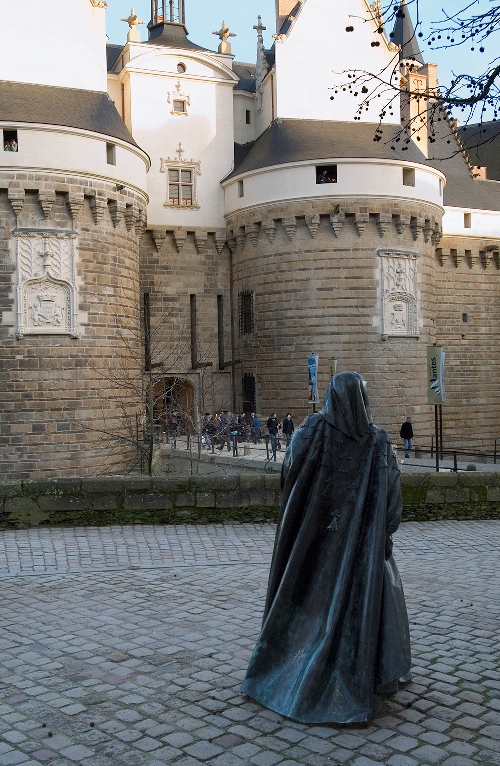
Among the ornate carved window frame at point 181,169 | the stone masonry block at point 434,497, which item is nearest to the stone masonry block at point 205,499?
the stone masonry block at point 434,497

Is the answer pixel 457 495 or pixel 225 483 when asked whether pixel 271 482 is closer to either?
pixel 225 483

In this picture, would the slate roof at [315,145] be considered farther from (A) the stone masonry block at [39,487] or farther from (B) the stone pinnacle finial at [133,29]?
(A) the stone masonry block at [39,487]

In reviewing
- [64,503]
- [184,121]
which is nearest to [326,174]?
[184,121]

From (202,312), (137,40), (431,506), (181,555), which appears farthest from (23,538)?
(137,40)

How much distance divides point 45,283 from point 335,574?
16709 mm

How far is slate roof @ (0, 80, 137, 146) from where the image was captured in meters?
19.8

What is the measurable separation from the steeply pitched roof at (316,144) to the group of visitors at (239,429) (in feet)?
25.0

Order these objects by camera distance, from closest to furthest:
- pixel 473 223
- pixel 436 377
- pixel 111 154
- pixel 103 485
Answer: pixel 103 485 → pixel 436 377 → pixel 111 154 → pixel 473 223

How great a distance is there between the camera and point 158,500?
9.98 m

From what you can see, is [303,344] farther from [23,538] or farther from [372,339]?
[23,538]

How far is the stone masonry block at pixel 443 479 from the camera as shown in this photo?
10656 millimetres

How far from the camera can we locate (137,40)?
84.2 feet

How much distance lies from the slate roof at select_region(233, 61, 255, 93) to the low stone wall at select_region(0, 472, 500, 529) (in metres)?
20.2

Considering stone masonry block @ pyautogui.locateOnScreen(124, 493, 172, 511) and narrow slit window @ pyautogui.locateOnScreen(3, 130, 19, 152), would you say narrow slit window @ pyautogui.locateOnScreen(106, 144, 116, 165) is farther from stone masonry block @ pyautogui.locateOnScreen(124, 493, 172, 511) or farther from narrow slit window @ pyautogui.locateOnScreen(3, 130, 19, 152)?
stone masonry block @ pyautogui.locateOnScreen(124, 493, 172, 511)
